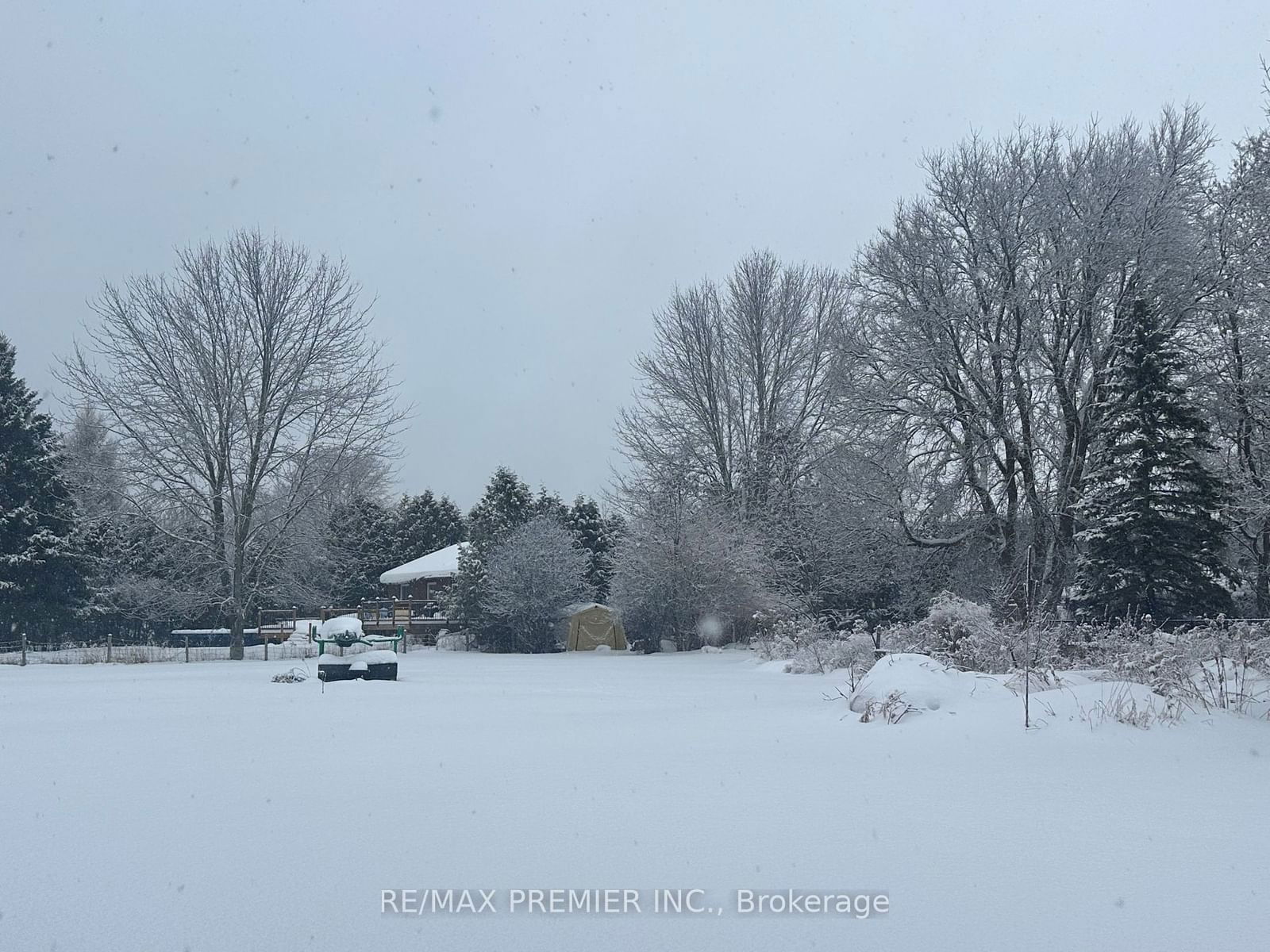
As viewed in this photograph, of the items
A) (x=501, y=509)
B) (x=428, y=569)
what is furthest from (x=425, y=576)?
(x=501, y=509)

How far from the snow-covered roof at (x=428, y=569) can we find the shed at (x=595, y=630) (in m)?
12.8

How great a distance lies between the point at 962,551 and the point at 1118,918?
2103 cm

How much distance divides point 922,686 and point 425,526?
49646 mm

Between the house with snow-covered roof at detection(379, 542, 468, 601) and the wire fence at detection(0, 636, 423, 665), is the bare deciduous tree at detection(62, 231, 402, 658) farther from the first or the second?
the house with snow-covered roof at detection(379, 542, 468, 601)

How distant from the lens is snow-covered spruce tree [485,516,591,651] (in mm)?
34094

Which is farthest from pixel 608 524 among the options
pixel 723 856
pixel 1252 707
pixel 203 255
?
pixel 723 856

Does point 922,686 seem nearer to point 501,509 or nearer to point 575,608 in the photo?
point 575,608

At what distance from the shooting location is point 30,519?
31.9 metres

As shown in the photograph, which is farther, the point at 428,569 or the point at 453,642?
the point at 428,569

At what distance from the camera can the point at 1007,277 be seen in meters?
21.8

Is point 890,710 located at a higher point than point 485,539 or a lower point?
lower

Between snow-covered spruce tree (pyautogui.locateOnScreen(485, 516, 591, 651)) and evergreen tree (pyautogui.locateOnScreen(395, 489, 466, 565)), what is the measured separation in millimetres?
21111

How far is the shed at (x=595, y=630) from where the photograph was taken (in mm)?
34031

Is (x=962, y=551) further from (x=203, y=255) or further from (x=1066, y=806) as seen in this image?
(x=203, y=255)
